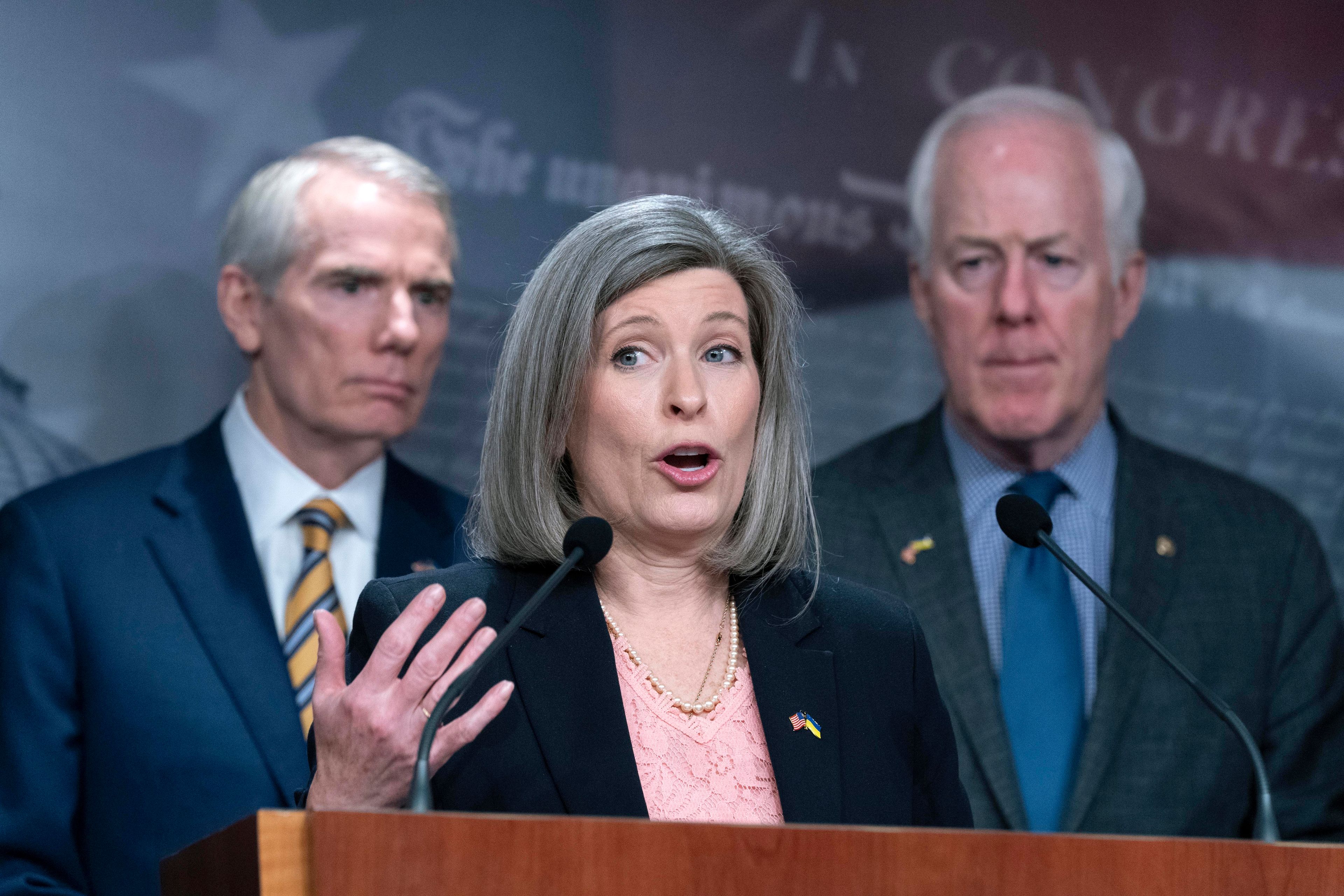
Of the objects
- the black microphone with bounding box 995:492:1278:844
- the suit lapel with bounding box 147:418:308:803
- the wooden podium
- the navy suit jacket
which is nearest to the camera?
the wooden podium

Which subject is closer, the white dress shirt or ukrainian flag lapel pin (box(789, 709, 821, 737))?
ukrainian flag lapel pin (box(789, 709, 821, 737))

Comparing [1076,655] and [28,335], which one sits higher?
[28,335]

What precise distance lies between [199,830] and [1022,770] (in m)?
1.57

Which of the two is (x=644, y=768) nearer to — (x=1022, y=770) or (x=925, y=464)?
(x=1022, y=770)

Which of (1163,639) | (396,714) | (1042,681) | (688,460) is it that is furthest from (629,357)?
(1163,639)

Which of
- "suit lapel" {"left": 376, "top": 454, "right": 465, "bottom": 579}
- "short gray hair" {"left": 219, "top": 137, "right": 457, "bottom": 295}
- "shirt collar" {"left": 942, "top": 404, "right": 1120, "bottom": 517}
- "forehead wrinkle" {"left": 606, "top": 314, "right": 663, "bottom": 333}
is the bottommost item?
"suit lapel" {"left": 376, "top": 454, "right": 465, "bottom": 579}

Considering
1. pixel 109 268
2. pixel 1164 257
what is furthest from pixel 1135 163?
pixel 109 268

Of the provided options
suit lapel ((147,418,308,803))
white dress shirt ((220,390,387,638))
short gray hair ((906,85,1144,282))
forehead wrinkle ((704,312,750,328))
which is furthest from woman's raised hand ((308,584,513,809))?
short gray hair ((906,85,1144,282))

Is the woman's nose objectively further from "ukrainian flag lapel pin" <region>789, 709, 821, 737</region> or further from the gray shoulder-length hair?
"ukrainian flag lapel pin" <region>789, 709, 821, 737</region>

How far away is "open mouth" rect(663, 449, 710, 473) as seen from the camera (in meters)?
2.13

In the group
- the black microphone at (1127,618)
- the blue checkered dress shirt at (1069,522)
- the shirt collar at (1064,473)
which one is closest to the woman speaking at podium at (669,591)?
the black microphone at (1127,618)

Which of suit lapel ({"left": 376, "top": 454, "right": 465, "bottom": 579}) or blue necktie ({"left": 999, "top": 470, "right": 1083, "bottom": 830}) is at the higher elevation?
suit lapel ({"left": 376, "top": 454, "right": 465, "bottom": 579})

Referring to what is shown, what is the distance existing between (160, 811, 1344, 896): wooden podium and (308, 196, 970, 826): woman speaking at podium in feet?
1.48

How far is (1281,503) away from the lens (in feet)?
11.7
